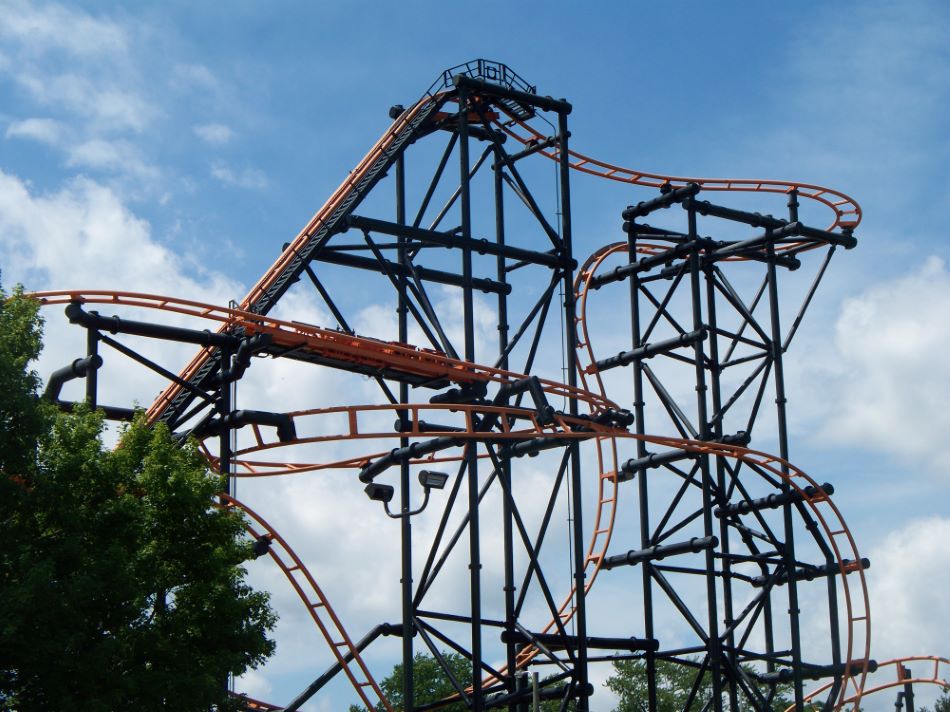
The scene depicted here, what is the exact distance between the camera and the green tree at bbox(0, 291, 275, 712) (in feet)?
60.4

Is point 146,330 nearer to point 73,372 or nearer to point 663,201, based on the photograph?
point 73,372

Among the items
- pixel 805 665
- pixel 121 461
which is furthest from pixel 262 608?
pixel 805 665

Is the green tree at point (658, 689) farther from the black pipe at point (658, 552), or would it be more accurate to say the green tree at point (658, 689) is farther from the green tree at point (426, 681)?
the black pipe at point (658, 552)

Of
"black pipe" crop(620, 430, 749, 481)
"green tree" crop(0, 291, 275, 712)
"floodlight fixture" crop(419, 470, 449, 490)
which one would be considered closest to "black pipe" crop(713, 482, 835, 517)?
"black pipe" crop(620, 430, 749, 481)

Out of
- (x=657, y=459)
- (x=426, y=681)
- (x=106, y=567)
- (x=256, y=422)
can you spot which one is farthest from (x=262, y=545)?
(x=426, y=681)

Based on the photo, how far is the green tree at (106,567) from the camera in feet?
60.4

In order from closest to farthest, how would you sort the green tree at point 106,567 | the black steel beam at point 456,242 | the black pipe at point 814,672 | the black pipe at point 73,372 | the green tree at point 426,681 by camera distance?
the green tree at point 106,567 → the black pipe at point 73,372 → the black steel beam at point 456,242 → the black pipe at point 814,672 → the green tree at point 426,681

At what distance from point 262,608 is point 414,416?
4781mm

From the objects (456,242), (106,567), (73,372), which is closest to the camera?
(106,567)

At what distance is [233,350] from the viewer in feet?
79.8

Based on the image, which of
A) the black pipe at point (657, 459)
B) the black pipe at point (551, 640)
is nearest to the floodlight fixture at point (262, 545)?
the black pipe at point (551, 640)

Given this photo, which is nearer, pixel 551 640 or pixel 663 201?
pixel 551 640

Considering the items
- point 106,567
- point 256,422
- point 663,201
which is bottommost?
point 106,567

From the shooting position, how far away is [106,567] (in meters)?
19.0
